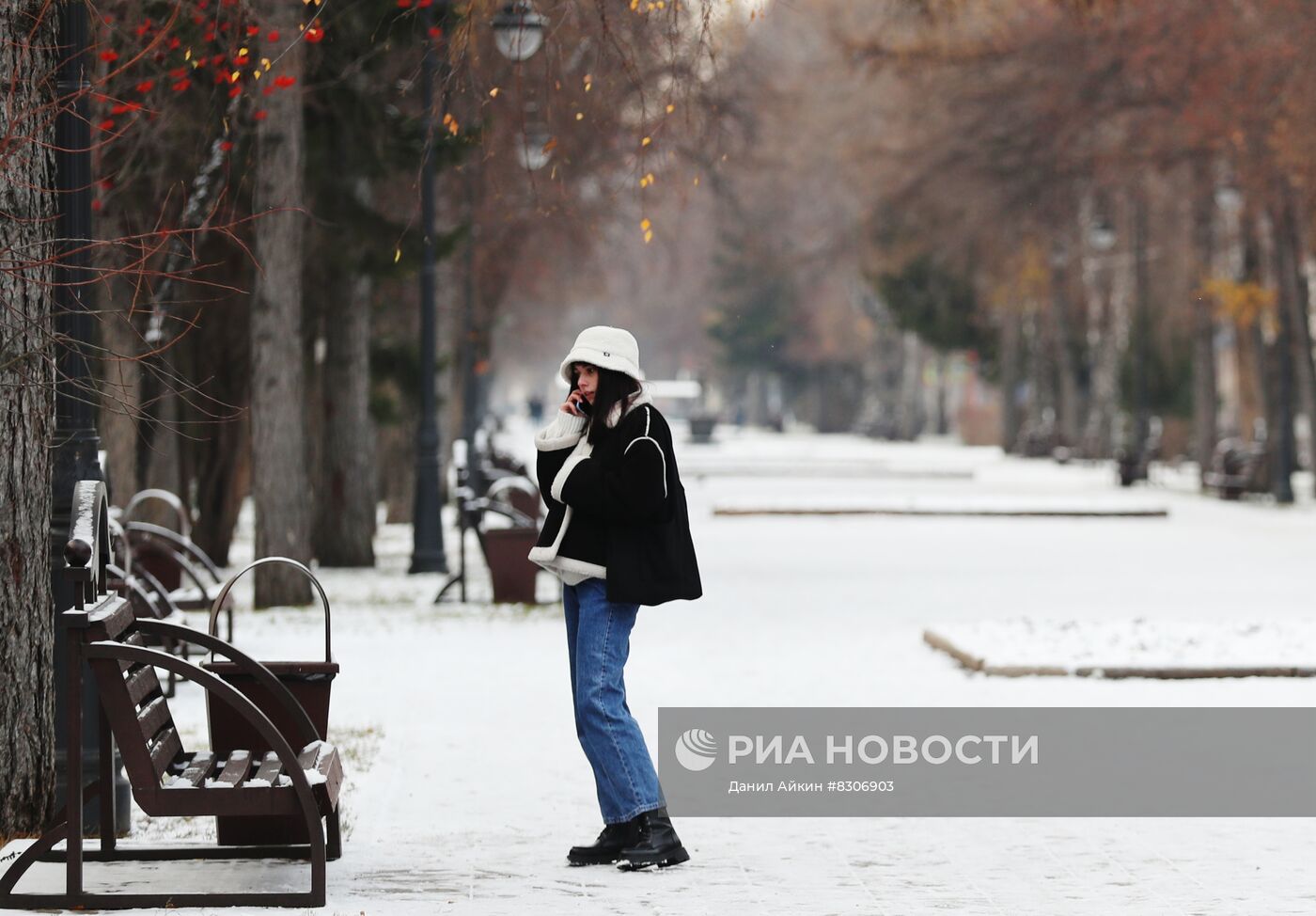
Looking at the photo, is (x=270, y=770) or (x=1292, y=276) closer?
(x=270, y=770)

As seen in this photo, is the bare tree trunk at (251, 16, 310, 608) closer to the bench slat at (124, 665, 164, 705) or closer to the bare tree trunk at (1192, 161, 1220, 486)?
the bench slat at (124, 665, 164, 705)

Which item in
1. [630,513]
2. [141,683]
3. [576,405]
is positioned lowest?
[141,683]

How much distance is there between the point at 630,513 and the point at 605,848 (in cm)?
110

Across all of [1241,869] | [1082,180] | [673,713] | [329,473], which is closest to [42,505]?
[673,713]

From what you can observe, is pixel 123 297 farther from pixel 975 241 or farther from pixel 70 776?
pixel 975 241

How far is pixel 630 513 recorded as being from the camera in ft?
23.2

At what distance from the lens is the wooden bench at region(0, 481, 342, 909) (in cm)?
627

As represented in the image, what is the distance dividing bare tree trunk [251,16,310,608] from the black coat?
32.4 ft

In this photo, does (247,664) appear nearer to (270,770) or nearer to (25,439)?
A: (270,770)

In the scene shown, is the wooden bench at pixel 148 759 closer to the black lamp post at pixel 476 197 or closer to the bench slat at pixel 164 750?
the bench slat at pixel 164 750

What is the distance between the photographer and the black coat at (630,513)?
705cm

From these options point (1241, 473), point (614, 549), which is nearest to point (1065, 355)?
point (1241, 473)

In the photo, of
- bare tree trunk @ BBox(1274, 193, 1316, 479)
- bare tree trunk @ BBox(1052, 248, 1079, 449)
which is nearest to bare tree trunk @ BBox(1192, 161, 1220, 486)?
bare tree trunk @ BBox(1274, 193, 1316, 479)

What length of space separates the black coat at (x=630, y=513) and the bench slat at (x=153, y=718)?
128 cm
